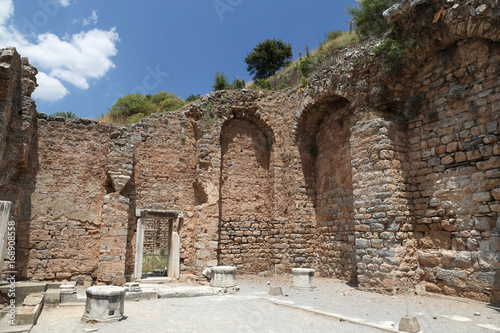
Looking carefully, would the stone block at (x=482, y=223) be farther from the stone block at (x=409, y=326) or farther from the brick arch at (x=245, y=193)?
the brick arch at (x=245, y=193)

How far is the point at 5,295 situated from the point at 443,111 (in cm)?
1068

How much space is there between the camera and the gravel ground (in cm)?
538

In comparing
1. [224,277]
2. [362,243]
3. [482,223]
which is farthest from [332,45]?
[224,277]

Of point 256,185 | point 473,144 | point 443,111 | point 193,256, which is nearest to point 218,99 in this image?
point 256,185

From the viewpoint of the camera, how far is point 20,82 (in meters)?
9.70

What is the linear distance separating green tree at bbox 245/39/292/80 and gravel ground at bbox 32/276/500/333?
2405cm

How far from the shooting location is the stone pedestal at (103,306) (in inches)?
236

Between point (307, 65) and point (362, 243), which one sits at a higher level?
point (307, 65)

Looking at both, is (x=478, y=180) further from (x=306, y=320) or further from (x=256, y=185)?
(x=256, y=185)

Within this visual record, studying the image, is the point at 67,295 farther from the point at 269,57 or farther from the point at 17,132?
the point at 269,57

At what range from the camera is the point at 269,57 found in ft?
97.3

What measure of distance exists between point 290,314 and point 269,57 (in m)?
26.4

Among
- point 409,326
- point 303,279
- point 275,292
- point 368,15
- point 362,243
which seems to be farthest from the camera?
point 368,15

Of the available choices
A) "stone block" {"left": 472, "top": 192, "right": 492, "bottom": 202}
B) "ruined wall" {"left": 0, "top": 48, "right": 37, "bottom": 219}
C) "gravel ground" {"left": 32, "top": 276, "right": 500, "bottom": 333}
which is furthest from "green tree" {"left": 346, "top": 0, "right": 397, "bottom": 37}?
"ruined wall" {"left": 0, "top": 48, "right": 37, "bottom": 219}
